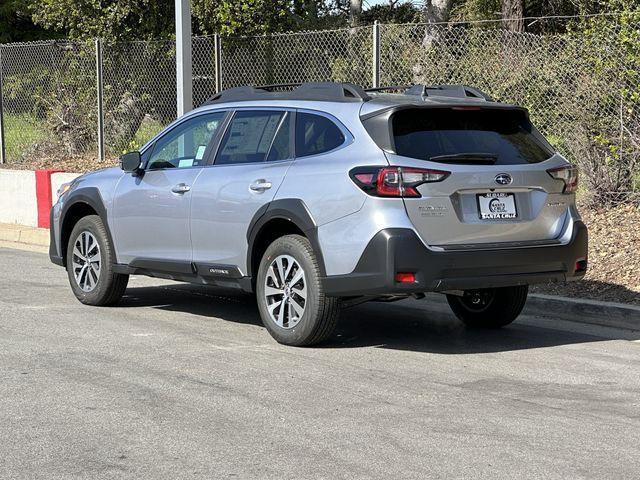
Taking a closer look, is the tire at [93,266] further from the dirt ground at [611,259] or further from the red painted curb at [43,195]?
the red painted curb at [43,195]

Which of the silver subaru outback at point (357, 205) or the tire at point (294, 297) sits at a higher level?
the silver subaru outback at point (357, 205)

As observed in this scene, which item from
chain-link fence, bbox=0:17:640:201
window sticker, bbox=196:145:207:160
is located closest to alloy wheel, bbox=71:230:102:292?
window sticker, bbox=196:145:207:160

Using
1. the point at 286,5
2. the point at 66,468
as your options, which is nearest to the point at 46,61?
the point at 286,5

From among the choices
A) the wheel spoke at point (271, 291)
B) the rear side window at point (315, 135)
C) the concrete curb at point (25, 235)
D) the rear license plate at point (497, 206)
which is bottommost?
the concrete curb at point (25, 235)

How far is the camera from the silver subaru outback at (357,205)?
7.35m

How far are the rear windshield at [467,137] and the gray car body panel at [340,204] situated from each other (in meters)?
0.09

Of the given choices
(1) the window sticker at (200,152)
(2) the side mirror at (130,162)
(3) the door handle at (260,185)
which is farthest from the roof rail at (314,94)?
(2) the side mirror at (130,162)

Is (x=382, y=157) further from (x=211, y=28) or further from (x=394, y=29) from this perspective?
(x=211, y=28)

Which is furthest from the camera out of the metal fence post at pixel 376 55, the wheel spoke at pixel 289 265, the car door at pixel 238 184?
the metal fence post at pixel 376 55

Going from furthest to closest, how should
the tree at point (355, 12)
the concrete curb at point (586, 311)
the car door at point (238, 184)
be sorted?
1. the tree at point (355, 12)
2. the concrete curb at point (586, 311)
3. the car door at point (238, 184)

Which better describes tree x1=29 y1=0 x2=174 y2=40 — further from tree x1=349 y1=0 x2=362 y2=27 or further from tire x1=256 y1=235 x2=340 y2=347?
tire x1=256 y1=235 x2=340 y2=347

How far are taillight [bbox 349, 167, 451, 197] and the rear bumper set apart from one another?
0.26 m

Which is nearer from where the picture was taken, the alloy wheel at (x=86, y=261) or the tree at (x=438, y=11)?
the alloy wheel at (x=86, y=261)

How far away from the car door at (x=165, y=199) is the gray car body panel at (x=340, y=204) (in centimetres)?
1
